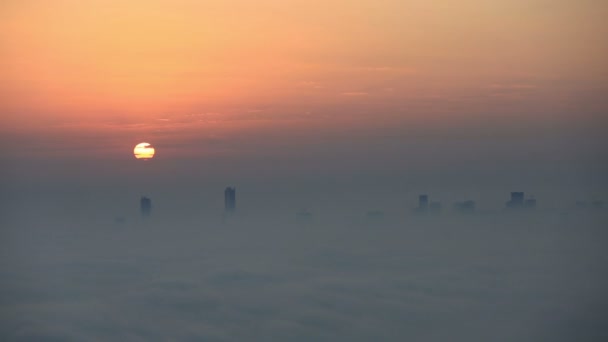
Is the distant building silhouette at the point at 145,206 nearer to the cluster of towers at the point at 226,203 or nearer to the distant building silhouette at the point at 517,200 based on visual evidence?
the cluster of towers at the point at 226,203

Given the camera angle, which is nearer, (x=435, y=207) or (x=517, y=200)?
(x=517, y=200)

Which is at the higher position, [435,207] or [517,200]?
[517,200]

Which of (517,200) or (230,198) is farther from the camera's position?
(230,198)

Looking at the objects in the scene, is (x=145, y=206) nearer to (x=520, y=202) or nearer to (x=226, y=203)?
(x=226, y=203)

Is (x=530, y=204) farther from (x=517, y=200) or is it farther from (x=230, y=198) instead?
(x=230, y=198)

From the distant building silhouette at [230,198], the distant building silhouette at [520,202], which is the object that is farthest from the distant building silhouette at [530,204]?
the distant building silhouette at [230,198]

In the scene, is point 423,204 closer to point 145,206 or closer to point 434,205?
point 434,205

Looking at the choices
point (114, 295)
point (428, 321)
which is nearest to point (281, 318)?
point (428, 321)

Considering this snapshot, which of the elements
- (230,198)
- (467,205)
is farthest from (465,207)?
(230,198)
